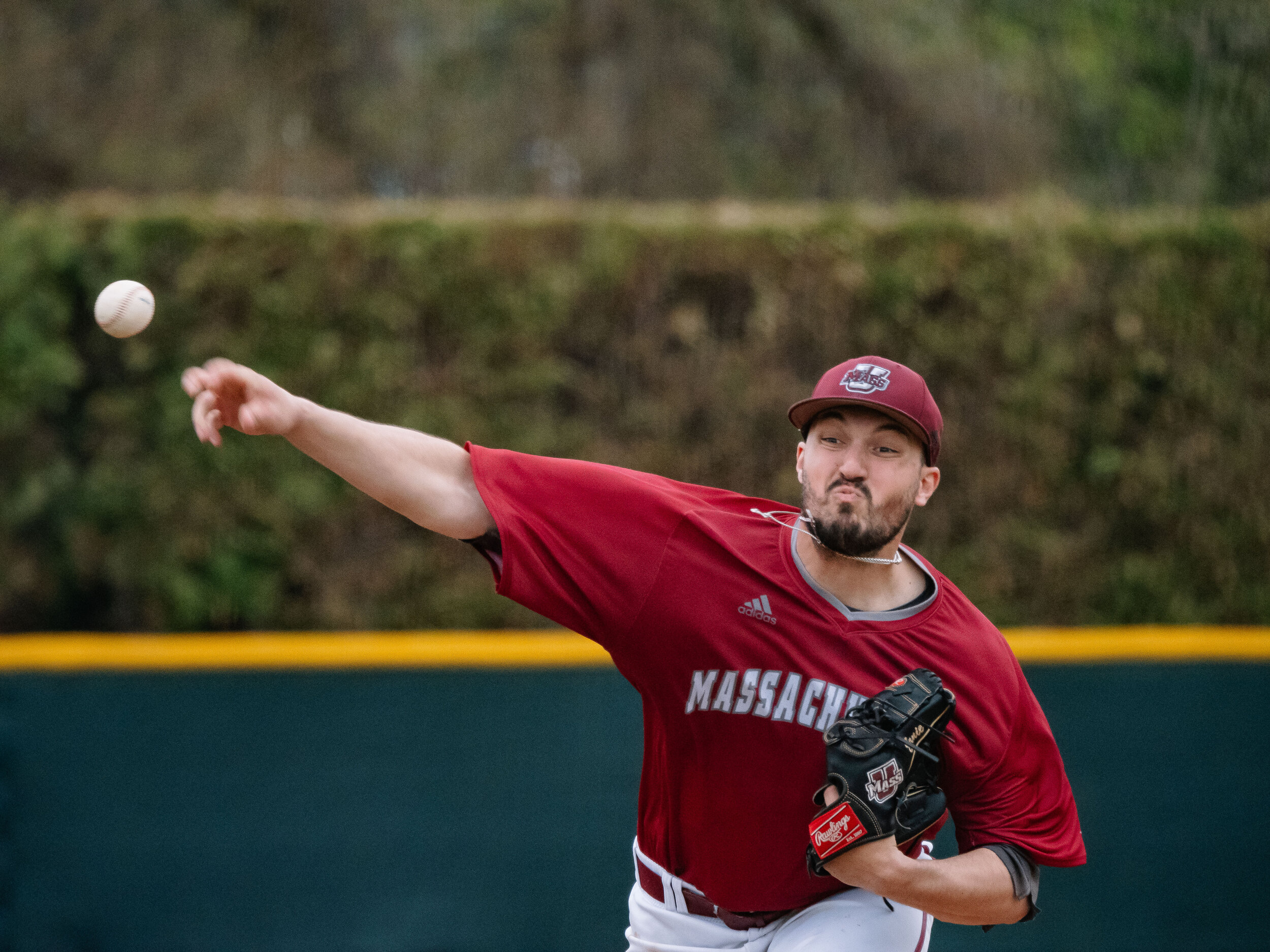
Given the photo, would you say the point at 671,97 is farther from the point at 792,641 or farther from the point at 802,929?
the point at 802,929

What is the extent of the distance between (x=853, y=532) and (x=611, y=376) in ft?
11.9

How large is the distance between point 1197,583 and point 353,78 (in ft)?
26.7

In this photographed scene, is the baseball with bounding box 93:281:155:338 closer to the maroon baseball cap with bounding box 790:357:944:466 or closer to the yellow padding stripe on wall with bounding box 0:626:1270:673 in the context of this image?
the maroon baseball cap with bounding box 790:357:944:466

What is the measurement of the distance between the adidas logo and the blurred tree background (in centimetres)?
828

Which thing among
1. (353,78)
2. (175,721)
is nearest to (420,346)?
(175,721)

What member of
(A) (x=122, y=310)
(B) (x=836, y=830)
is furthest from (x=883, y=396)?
(A) (x=122, y=310)

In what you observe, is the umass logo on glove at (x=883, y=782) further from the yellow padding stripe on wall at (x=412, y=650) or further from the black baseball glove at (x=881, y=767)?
the yellow padding stripe on wall at (x=412, y=650)

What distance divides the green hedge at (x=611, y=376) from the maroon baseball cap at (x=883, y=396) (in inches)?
134

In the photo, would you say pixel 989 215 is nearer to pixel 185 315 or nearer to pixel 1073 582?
pixel 1073 582

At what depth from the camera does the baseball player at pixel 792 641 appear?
2.80 m

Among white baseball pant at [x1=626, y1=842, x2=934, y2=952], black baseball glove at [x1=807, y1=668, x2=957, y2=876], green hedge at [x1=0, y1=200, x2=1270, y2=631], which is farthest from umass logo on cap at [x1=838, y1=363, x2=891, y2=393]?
green hedge at [x1=0, y1=200, x2=1270, y2=631]

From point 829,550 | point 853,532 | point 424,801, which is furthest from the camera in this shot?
point 424,801

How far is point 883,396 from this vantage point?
2.82 metres

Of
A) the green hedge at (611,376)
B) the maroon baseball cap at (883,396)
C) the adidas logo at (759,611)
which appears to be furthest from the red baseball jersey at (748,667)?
the green hedge at (611,376)
